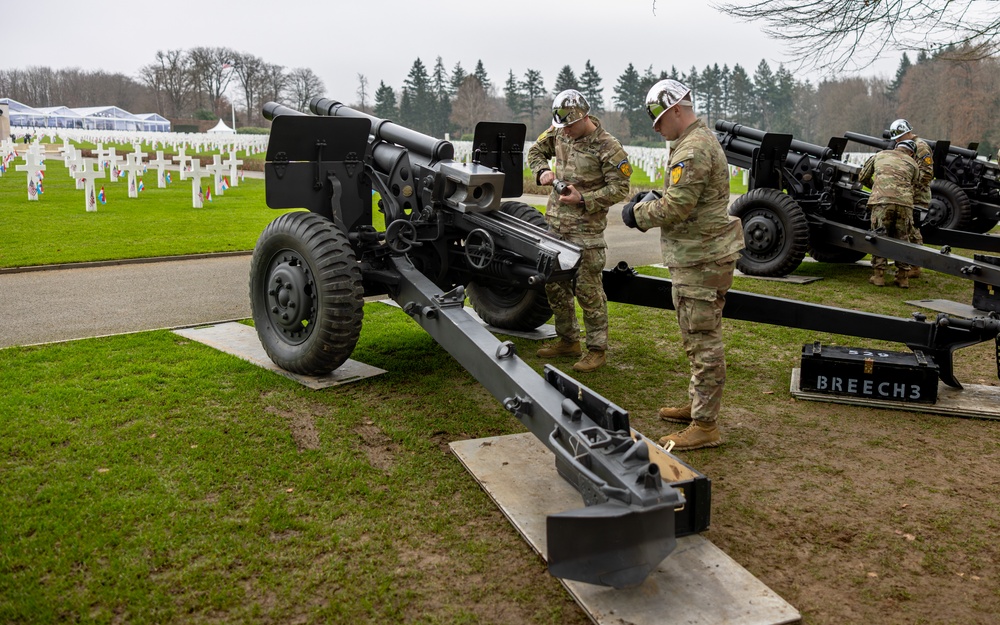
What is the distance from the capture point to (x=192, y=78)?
2837 inches

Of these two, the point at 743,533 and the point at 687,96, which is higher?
the point at 687,96

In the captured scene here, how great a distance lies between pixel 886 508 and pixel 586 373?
2418 millimetres

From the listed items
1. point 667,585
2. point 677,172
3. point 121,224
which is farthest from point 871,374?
point 121,224

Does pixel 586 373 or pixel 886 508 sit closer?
pixel 886 508

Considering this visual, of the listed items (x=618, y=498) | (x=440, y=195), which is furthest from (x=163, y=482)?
(x=440, y=195)

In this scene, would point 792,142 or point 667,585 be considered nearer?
point 667,585

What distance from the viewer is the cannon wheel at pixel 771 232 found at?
9.91 meters

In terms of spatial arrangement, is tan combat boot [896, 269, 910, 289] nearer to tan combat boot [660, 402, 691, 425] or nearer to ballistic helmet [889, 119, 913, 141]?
ballistic helmet [889, 119, 913, 141]

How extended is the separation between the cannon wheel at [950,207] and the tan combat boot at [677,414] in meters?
10.8

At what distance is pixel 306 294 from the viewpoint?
5.31m

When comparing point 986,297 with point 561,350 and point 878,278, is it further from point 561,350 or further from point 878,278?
point 561,350

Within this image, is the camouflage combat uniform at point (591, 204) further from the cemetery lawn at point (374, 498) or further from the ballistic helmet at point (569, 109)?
the cemetery lawn at point (374, 498)

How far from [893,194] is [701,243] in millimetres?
6158

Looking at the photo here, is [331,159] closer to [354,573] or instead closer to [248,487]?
[248,487]
